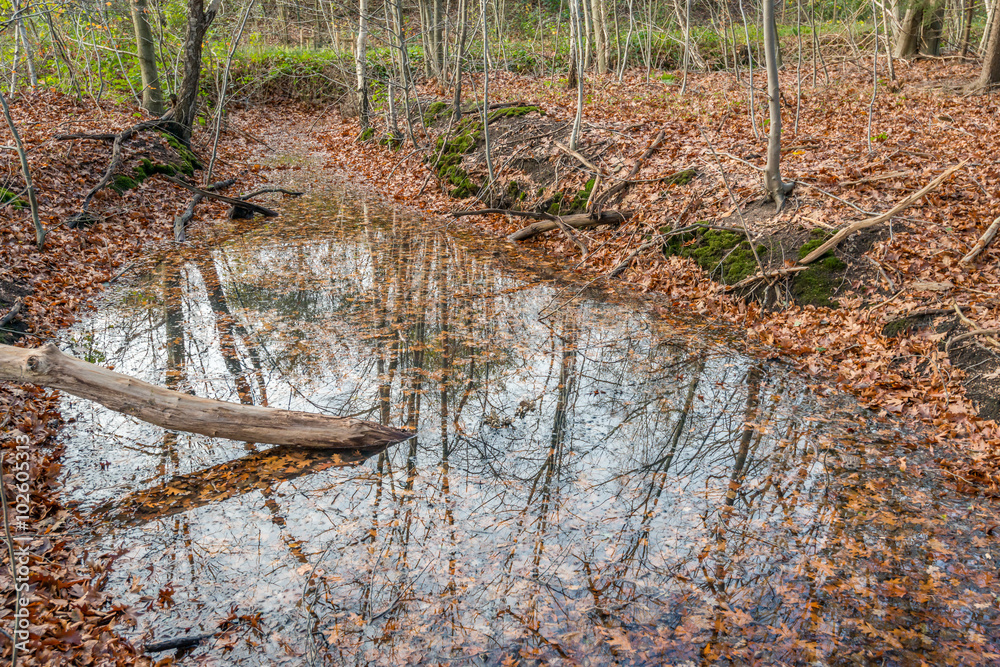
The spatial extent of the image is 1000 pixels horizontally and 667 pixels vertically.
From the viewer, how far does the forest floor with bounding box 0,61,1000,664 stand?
5.39 meters

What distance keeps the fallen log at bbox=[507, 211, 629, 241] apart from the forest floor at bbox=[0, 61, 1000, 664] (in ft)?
0.56

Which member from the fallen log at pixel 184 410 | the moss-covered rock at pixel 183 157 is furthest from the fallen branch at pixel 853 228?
the moss-covered rock at pixel 183 157

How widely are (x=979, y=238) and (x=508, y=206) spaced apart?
831cm

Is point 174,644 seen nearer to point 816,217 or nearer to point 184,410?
point 184,410

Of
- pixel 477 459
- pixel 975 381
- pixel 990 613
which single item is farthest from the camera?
pixel 975 381

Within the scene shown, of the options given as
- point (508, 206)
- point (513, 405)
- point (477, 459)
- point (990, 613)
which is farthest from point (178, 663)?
point (508, 206)

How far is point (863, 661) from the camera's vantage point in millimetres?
3473

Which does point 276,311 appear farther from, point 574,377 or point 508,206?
point 508,206

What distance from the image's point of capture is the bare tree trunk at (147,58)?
581 inches

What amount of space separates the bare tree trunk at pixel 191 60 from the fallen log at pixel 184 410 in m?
13.1

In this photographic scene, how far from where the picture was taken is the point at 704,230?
31.7ft

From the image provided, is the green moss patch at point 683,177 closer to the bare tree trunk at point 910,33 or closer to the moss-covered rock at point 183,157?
the moss-covered rock at point 183,157

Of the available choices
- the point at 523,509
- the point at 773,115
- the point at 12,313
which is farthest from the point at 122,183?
the point at 773,115

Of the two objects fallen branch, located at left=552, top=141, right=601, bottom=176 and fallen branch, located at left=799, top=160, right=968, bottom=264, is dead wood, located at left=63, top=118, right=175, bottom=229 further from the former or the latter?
fallen branch, located at left=799, top=160, right=968, bottom=264
